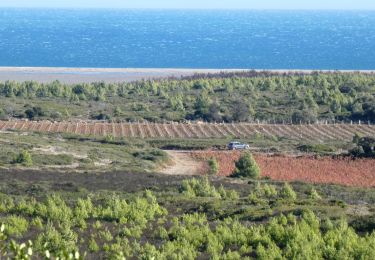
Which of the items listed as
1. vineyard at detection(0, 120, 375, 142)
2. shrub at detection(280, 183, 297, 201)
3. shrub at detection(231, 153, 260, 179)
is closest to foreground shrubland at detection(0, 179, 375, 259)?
shrub at detection(280, 183, 297, 201)

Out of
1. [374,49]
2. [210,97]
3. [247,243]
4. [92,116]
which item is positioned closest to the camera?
[247,243]

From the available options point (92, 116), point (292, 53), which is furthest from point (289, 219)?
point (292, 53)

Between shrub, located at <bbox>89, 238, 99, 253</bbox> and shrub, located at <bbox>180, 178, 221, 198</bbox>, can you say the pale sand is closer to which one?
shrub, located at <bbox>180, 178, 221, 198</bbox>

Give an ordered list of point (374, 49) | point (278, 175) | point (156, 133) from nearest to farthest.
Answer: point (278, 175) → point (156, 133) → point (374, 49)

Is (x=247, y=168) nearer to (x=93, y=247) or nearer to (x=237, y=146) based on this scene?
(x=237, y=146)

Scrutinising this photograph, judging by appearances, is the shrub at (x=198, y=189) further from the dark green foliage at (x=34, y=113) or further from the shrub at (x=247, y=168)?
the dark green foliage at (x=34, y=113)

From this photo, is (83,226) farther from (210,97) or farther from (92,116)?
(210,97)
